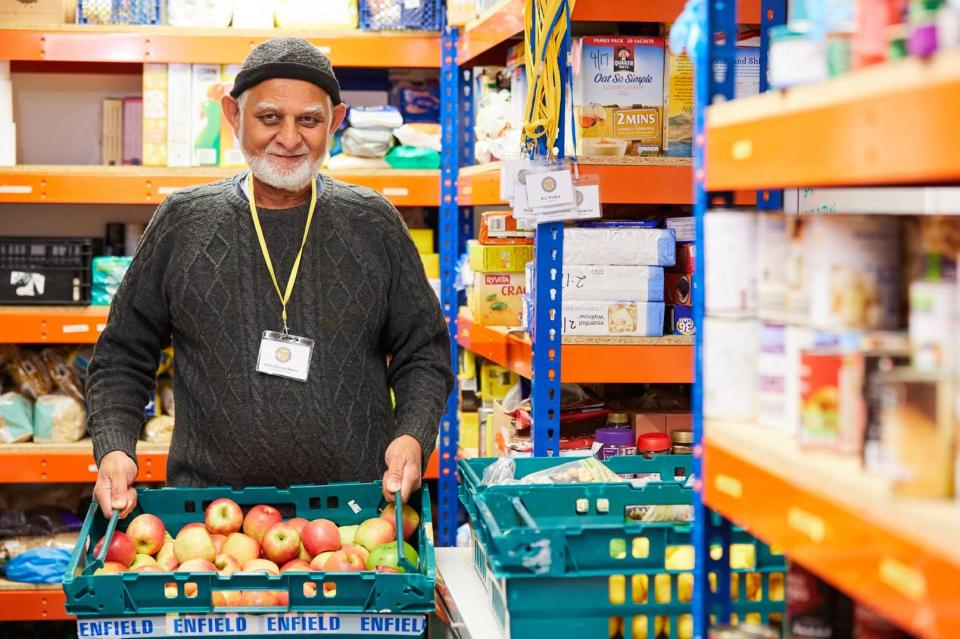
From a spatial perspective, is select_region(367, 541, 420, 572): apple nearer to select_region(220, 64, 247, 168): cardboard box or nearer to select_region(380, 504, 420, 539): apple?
select_region(380, 504, 420, 539): apple

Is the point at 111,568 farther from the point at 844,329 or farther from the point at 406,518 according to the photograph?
the point at 844,329

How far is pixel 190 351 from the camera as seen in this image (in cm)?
284

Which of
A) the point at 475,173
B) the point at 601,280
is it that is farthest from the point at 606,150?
the point at 475,173

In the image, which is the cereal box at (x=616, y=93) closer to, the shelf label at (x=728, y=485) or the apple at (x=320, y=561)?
the apple at (x=320, y=561)

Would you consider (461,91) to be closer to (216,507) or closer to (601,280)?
(601,280)

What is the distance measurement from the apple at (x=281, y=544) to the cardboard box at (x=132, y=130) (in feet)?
9.79

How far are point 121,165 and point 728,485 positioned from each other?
158 inches

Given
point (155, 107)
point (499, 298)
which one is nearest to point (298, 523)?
point (499, 298)

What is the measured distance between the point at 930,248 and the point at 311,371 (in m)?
1.80

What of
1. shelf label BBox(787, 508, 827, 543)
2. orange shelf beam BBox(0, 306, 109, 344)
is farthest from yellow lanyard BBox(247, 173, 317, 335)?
orange shelf beam BBox(0, 306, 109, 344)

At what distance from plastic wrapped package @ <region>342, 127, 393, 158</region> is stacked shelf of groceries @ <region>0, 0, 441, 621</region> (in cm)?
2

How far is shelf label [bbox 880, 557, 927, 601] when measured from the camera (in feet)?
3.33

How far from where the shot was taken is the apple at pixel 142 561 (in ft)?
7.32

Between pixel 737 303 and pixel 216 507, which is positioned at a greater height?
pixel 737 303
